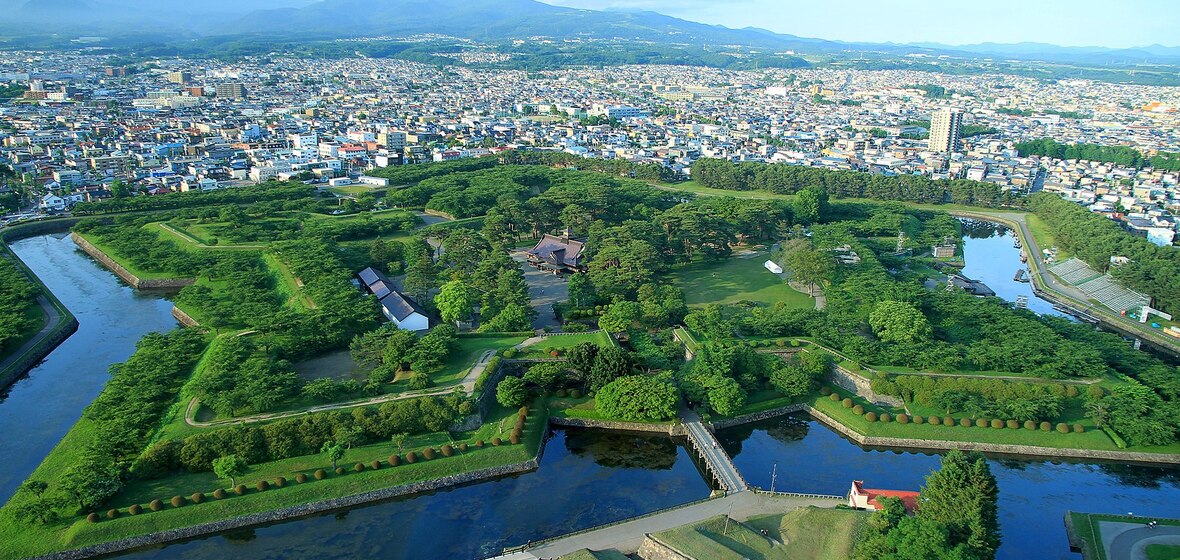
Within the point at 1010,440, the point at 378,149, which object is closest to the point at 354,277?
the point at 1010,440

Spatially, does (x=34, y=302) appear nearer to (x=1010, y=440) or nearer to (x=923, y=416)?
(x=923, y=416)

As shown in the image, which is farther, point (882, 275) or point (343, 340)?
point (882, 275)

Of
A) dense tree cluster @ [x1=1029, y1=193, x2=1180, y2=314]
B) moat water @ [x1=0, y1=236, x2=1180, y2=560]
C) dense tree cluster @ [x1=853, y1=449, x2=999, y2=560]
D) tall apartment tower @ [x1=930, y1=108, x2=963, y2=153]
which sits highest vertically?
tall apartment tower @ [x1=930, y1=108, x2=963, y2=153]

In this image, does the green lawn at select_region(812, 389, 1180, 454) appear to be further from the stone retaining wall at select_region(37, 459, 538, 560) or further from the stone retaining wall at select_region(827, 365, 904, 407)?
the stone retaining wall at select_region(37, 459, 538, 560)

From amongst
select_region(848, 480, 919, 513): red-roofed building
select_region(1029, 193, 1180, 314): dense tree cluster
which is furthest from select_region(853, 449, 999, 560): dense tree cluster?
select_region(1029, 193, 1180, 314): dense tree cluster

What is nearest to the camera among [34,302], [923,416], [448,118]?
[923,416]

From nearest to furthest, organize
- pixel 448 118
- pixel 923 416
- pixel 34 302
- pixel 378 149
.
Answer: pixel 923 416 → pixel 34 302 → pixel 378 149 → pixel 448 118
